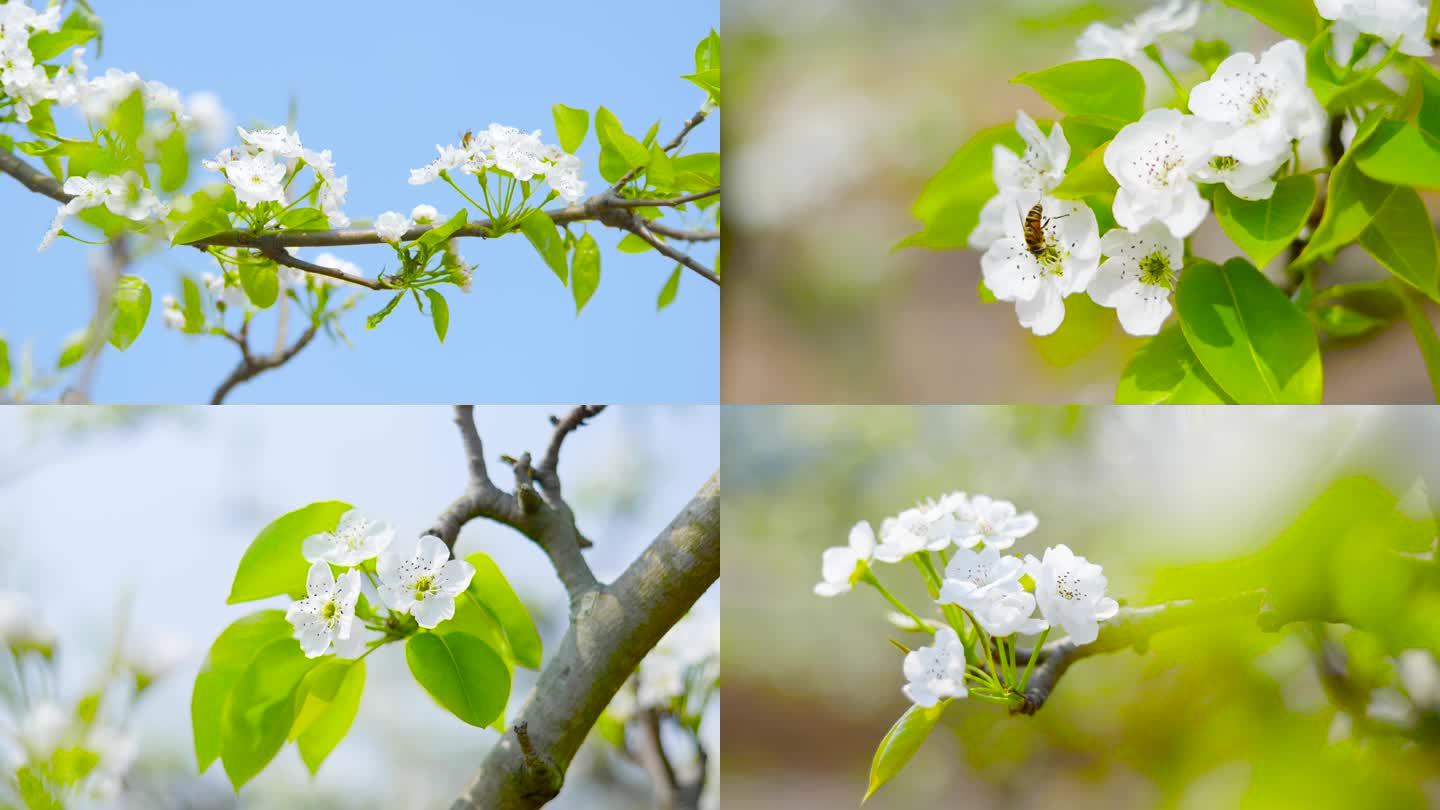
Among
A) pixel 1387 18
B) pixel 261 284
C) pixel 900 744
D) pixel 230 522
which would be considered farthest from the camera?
pixel 230 522

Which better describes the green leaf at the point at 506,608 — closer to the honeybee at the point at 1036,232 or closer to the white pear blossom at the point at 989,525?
the white pear blossom at the point at 989,525

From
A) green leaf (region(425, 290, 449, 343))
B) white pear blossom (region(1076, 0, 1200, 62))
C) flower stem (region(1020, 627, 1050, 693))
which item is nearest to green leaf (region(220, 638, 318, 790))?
green leaf (region(425, 290, 449, 343))

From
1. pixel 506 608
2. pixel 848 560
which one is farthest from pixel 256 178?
pixel 848 560

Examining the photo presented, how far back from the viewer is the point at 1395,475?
28.9 inches

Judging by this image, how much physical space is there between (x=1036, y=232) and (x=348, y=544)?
0.47 m

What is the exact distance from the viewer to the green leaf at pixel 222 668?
2.15ft

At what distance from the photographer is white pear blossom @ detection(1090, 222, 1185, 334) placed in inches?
21.6

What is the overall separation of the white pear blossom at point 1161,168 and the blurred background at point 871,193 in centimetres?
28

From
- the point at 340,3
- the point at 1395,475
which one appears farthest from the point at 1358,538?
the point at 340,3

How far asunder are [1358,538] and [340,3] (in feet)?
2.67

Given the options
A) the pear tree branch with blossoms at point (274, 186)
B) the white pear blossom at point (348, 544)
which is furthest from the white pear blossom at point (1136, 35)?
the white pear blossom at point (348, 544)

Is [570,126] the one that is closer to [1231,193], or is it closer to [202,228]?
[202,228]

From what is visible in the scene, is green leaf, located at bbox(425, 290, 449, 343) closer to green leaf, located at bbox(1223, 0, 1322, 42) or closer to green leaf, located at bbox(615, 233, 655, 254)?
green leaf, located at bbox(615, 233, 655, 254)

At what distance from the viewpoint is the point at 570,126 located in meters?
0.68
